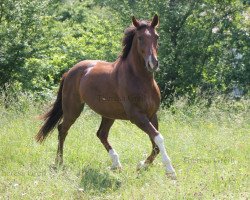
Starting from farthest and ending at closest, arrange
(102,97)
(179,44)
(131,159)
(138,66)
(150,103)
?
(179,44)
(131,159)
(102,97)
(138,66)
(150,103)

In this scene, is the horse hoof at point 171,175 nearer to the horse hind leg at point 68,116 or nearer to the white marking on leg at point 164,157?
the white marking on leg at point 164,157

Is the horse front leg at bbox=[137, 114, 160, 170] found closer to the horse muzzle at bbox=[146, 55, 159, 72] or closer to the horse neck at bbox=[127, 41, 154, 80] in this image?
the horse neck at bbox=[127, 41, 154, 80]

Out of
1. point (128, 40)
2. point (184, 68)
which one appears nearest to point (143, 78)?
point (128, 40)

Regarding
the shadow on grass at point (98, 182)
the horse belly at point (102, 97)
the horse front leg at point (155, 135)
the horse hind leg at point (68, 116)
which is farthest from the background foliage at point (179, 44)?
the shadow on grass at point (98, 182)

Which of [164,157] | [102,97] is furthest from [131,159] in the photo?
[164,157]

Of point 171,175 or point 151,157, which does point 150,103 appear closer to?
point 151,157

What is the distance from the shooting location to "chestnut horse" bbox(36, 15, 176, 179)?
22.6 ft

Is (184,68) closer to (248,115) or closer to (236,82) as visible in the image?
(236,82)

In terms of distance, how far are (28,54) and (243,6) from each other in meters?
6.03

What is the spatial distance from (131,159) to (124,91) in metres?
A: 1.42

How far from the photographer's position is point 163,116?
11.5m

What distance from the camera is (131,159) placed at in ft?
26.7

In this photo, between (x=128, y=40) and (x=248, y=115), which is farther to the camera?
(x=248, y=115)

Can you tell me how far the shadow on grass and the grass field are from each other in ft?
0.04
